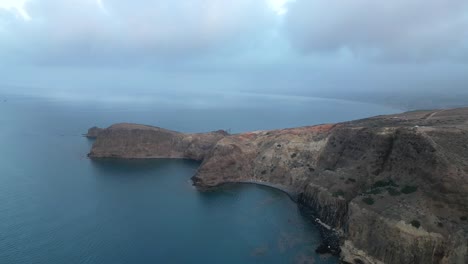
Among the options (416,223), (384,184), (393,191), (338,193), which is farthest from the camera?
(338,193)

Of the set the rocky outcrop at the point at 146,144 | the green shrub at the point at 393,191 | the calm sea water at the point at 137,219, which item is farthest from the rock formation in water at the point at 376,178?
the rocky outcrop at the point at 146,144

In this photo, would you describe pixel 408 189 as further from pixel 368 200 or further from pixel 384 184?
pixel 368 200

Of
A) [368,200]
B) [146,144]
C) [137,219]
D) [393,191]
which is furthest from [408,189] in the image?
[146,144]

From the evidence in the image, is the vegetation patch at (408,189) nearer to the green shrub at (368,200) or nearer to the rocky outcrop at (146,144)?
the green shrub at (368,200)

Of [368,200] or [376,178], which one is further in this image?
[376,178]

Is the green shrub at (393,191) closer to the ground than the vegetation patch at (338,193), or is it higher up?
higher up

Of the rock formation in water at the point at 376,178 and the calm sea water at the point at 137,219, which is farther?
the calm sea water at the point at 137,219

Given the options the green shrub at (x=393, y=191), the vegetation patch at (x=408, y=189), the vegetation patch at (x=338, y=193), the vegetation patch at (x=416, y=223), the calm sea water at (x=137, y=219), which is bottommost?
the calm sea water at (x=137, y=219)

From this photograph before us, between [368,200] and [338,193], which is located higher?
[368,200]

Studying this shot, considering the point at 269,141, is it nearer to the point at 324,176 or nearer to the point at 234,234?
the point at 324,176
